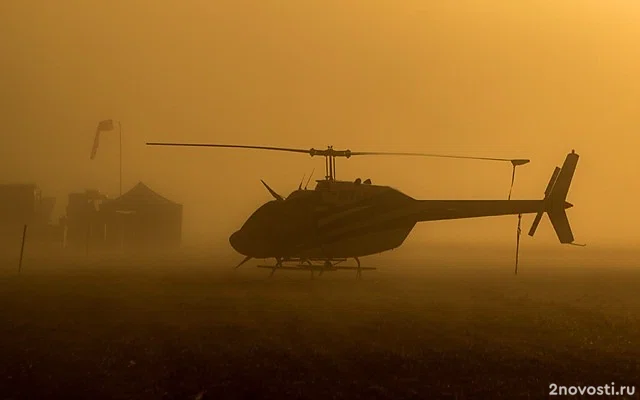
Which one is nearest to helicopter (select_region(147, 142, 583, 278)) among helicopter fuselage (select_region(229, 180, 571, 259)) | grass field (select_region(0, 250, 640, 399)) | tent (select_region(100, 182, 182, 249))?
helicopter fuselage (select_region(229, 180, 571, 259))

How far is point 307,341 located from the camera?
14711 millimetres

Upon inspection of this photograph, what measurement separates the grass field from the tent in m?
37.0

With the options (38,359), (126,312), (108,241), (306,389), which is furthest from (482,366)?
(108,241)

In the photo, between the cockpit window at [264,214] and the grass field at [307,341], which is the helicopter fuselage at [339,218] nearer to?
the cockpit window at [264,214]

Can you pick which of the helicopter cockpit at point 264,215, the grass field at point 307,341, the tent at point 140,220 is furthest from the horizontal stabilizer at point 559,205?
the tent at point 140,220

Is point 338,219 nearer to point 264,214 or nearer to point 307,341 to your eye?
point 264,214

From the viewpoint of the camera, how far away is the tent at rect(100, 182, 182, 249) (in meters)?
61.9

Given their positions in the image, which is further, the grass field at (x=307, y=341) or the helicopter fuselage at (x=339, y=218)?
the helicopter fuselage at (x=339, y=218)

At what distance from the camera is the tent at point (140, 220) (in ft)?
203

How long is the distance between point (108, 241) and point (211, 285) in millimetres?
38291

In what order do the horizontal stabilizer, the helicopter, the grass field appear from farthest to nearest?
the horizontal stabilizer, the helicopter, the grass field

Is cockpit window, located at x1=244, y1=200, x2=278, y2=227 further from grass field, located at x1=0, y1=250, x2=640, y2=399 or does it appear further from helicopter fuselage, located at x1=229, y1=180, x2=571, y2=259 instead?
grass field, located at x1=0, y1=250, x2=640, y2=399

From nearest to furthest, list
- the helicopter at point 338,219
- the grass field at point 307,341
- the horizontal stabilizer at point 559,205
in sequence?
1. the grass field at point 307,341
2. the helicopter at point 338,219
3. the horizontal stabilizer at point 559,205

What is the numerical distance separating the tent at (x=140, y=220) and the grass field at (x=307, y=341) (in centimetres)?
3704
